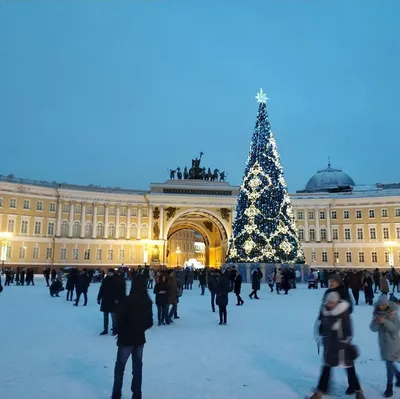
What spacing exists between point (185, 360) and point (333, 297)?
3583 millimetres

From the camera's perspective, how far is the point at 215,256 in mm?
65188

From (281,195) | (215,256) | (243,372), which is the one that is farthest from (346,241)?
(243,372)

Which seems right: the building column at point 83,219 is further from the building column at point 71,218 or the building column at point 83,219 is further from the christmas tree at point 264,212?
the christmas tree at point 264,212

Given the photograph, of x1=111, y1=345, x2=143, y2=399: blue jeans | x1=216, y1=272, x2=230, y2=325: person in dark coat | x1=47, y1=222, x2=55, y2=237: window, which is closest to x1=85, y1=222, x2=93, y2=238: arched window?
x1=47, y1=222, x2=55, y2=237: window

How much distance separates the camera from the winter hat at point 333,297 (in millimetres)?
5297

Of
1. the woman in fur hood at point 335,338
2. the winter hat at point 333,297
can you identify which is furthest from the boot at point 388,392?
the winter hat at point 333,297

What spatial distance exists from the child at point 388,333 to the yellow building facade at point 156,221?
52500 millimetres

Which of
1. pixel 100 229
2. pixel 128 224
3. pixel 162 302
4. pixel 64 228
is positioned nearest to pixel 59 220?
pixel 64 228

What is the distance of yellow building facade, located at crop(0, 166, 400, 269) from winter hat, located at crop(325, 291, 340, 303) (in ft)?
175

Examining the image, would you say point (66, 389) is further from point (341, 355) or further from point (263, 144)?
point (263, 144)

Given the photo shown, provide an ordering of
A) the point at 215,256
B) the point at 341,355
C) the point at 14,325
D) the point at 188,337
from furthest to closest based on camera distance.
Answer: the point at 215,256
the point at 14,325
the point at 188,337
the point at 341,355

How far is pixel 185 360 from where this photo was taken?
305 inches

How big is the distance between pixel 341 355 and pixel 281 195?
2680 cm

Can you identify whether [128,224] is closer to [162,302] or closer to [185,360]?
[162,302]
